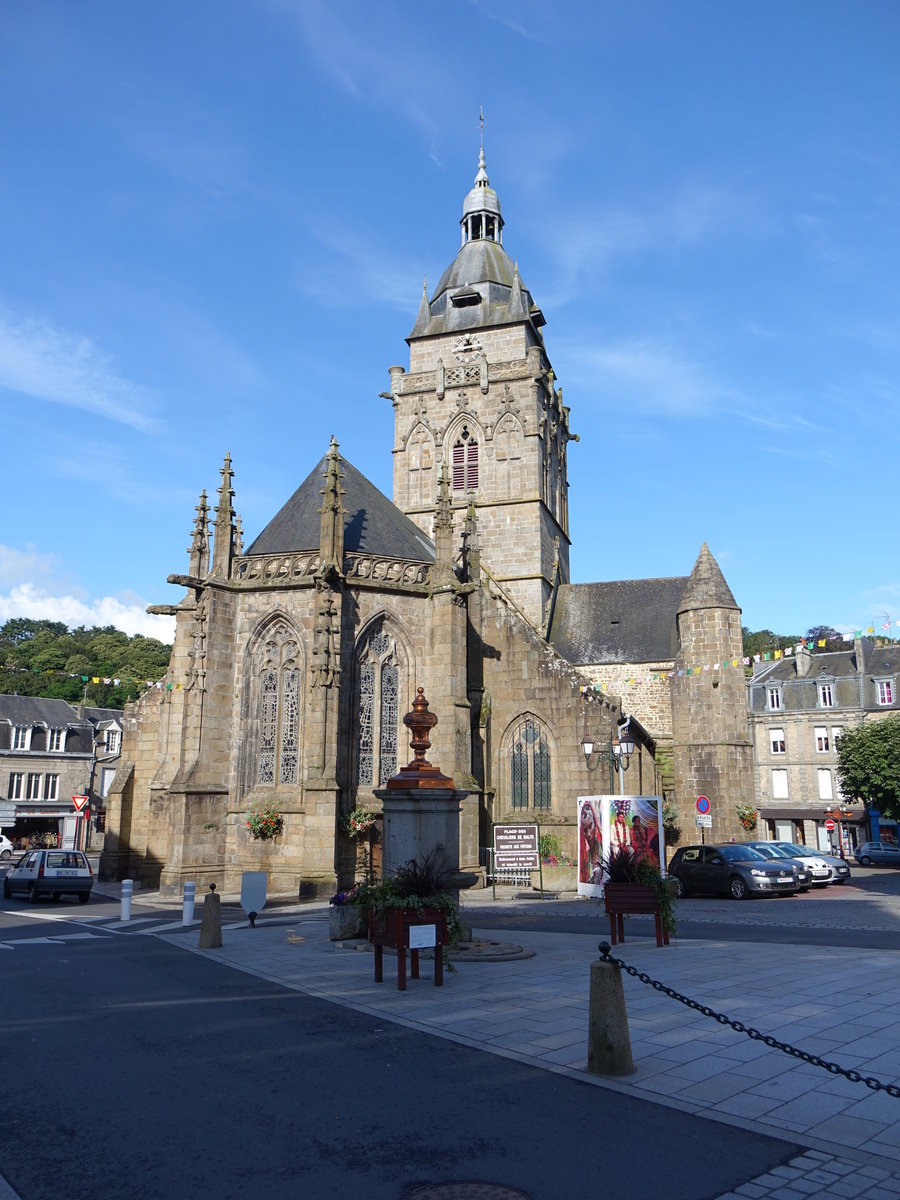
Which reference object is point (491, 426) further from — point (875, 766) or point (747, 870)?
point (747, 870)

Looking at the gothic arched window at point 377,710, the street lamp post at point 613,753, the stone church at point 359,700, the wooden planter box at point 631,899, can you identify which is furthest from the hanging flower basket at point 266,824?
the wooden planter box at point 631,899

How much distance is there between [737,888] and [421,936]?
44.8ft

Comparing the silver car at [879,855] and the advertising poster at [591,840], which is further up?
the advertising poster at [591,840]

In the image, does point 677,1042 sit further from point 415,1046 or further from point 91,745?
point 91,745

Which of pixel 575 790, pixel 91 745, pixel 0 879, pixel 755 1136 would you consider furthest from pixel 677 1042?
pixel 91 745

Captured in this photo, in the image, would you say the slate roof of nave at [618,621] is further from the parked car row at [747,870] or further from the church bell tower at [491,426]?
the parked car row at [747,870]

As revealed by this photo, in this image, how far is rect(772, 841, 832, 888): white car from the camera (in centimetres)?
2275

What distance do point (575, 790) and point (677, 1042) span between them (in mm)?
18842

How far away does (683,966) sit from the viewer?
34.5ft

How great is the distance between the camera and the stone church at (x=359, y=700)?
22.2 metres

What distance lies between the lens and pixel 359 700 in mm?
23828

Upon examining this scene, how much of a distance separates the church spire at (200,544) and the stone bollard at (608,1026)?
20.8 m

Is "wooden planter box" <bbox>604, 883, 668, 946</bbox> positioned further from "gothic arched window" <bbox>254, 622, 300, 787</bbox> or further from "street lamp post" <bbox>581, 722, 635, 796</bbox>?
"gothic arched window" <bbox>254, 622, 300, 787</bbox>

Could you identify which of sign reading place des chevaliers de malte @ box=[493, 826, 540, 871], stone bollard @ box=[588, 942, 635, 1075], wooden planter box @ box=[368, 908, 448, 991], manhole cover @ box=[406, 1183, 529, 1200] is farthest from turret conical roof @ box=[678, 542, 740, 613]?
manhole cover @ box=[406, 1183, 529, 1200]
